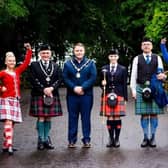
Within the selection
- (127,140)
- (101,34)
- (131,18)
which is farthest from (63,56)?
(127,140)

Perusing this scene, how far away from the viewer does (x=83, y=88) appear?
35.9 feet

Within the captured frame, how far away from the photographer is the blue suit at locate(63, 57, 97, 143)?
11.0 m

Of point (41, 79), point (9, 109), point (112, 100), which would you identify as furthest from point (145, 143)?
point (9, 109)

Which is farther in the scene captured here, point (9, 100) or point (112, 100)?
point (112, 100)

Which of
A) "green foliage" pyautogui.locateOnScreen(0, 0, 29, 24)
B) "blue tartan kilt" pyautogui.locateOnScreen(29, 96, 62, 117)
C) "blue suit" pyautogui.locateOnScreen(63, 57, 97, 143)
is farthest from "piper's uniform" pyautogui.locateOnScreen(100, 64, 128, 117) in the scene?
"green foliage" pyautogui.locateOnScreen(0, 0, 29, 24)

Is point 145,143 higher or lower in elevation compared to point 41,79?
lower

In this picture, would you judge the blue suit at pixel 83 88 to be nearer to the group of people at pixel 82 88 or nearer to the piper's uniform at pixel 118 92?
the group of people at pixel 82 88

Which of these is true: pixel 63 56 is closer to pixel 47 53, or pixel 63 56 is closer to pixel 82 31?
pixel 82 31

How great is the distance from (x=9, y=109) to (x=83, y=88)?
1.30m

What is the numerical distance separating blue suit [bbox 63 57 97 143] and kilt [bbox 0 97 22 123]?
3.11ft

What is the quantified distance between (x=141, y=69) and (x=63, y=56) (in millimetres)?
22241

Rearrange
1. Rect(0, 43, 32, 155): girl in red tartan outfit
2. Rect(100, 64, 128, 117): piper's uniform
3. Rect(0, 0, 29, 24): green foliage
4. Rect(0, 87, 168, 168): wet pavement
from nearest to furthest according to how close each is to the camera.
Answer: Rect(0, 87, 168, 168): wet pavement → Rect(0, 43, 32, 155): girl in red tartan outfit → Rect(100, 64, 128, 117): piper's uniform → Rect(0, 0, 29, 24): green foliage

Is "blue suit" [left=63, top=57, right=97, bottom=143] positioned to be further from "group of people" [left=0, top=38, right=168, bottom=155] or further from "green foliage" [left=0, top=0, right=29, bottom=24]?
"green foliage" [left=0, top=0, right=29, bottom=24]

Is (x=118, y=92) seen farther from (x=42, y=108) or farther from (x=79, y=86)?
(x=42, y=108)
